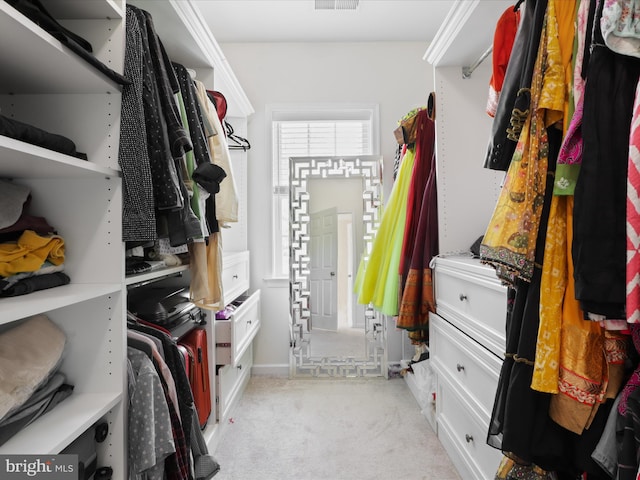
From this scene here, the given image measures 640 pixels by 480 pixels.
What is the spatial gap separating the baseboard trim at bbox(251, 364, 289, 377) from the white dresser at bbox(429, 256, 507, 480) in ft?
4.16

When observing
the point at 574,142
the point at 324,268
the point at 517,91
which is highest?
the point at 517,91

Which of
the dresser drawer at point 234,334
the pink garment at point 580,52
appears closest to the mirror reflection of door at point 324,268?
the dresser drawer at point 234,334

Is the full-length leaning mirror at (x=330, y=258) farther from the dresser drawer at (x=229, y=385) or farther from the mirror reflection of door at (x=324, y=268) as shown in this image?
the dresser drawer at (x=229, y=385)

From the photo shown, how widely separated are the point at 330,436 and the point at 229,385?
0.64 metres

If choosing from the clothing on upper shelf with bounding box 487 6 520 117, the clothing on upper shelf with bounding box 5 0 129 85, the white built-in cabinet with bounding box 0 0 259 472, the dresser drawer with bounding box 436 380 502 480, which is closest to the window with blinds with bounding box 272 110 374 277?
the dresser drawer with bounding box 436 380 502 480

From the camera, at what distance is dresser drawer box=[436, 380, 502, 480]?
4.61 ft

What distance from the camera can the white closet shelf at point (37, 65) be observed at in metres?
0.75

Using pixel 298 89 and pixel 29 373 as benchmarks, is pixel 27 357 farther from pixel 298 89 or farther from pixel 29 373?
pixel 298 89

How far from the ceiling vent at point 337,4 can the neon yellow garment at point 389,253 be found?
101 cm

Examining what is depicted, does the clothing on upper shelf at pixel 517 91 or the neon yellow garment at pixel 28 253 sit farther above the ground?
the clothing on upper shelf at pixel 517 91

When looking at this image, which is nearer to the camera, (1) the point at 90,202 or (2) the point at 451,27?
(1) the point at 90,202

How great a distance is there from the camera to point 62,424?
34.5 inches

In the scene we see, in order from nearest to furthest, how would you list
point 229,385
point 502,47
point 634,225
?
point 634,225 < point 502,47 < point 229,385

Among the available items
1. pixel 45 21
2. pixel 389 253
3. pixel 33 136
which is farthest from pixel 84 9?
pixel 389 253
